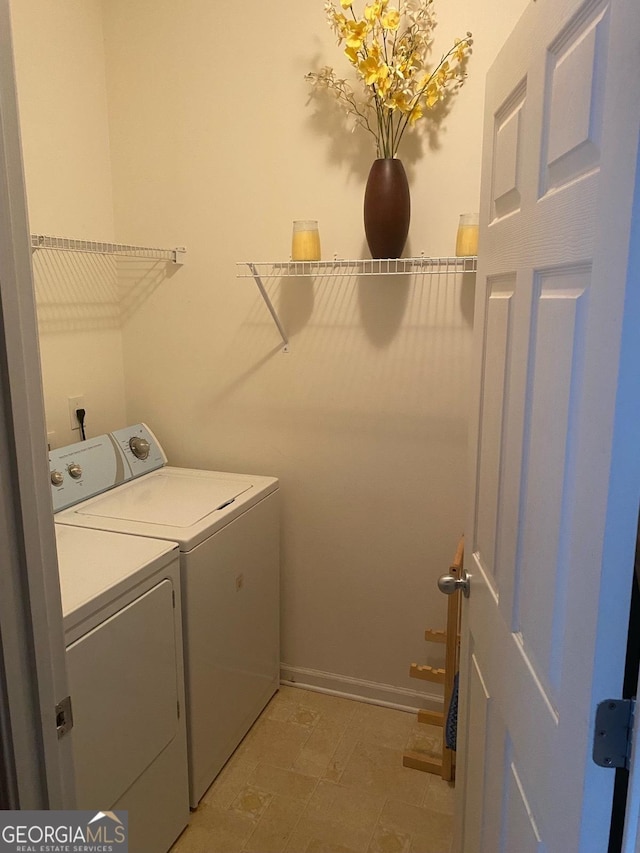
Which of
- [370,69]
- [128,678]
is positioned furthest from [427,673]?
[370,69]

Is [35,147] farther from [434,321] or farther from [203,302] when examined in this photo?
[434,321]

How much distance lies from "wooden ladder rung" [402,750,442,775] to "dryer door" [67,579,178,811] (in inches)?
32.9

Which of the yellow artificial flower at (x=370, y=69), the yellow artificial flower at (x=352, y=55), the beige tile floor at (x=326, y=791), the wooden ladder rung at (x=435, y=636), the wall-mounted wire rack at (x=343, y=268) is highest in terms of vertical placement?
the yellow artificial flower at (x=352, y=55)

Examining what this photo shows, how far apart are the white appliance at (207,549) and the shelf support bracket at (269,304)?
1.77 feet

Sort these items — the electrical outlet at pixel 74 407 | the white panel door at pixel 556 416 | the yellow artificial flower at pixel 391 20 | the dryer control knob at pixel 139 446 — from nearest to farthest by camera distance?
the white panel door at pixel 556 416 < the yellow artificial flower at pixel 391 20 < the electrical outlet at pixel 74 407 < the dryer control knob at pixel 139 446

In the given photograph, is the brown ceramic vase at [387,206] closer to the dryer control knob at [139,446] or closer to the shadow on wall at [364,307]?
the shadow on wall at [364,307]

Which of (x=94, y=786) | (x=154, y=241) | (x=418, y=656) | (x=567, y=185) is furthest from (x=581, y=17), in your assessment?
(x=418, y=656)

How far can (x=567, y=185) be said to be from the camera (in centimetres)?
80

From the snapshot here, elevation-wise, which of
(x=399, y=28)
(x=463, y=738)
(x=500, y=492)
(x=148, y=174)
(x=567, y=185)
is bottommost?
(x=463, y=738)

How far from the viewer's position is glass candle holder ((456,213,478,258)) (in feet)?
6.35

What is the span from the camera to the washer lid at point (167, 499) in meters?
2.00

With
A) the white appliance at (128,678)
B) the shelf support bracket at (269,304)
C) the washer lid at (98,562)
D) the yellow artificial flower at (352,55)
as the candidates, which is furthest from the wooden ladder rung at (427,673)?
the yellow artificial flower at (352,55)

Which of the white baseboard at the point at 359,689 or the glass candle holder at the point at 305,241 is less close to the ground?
the glass candle holder at the point at 305,241

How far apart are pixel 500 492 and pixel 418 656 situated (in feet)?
4.86
